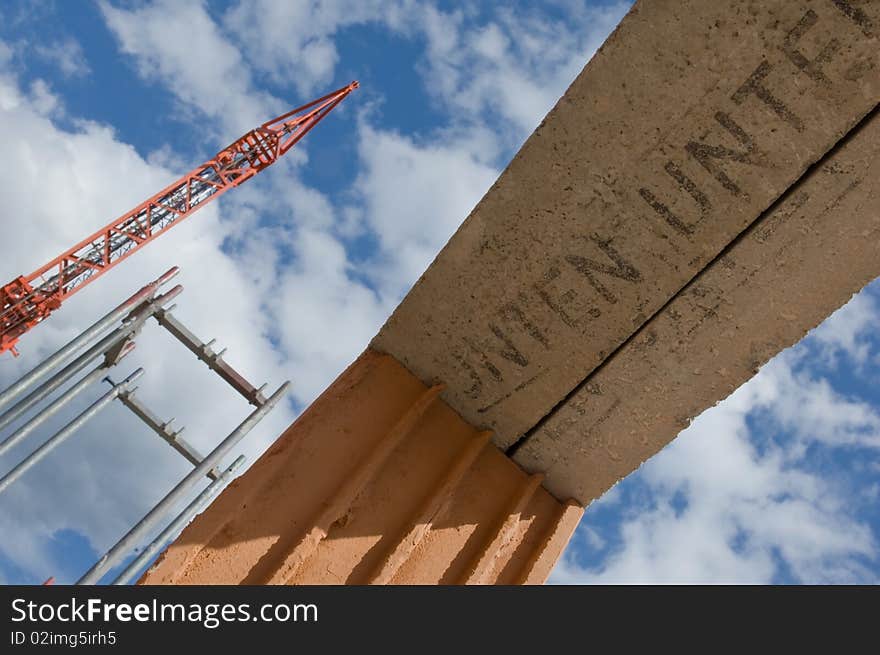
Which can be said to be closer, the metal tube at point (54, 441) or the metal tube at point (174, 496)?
the metal tube at point (174, 496)

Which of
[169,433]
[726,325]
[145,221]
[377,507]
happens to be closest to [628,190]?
[726,325]

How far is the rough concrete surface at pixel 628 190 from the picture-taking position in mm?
2199

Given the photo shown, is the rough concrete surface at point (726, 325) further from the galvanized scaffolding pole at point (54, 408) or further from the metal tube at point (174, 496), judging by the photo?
the galvanized scaffolding pole at point (54, 408)

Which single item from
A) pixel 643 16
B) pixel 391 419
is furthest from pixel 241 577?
pixel 643 16

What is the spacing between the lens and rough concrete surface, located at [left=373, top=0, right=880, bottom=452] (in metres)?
2.20

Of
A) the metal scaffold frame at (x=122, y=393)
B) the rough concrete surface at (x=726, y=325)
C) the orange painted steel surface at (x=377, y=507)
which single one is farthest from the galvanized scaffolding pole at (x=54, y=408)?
the rough concrete surface at (x=726, y=325)

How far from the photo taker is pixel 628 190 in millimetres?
2559

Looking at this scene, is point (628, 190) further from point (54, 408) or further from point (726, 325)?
point (54, 408)

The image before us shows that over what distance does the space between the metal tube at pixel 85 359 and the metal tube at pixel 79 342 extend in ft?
0.71

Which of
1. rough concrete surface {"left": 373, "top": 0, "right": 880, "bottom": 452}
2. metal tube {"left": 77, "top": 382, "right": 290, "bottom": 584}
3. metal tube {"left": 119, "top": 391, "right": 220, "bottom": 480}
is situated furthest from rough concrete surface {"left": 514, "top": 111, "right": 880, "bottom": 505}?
metal tube {"left": 119, "top": 391, "right": 220, "bottom": 480}

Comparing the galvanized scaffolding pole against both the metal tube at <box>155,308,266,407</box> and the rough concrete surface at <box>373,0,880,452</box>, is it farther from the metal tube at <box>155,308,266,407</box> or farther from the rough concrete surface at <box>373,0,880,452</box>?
the rough concrete surface at <box>373,0,880,452</box>
